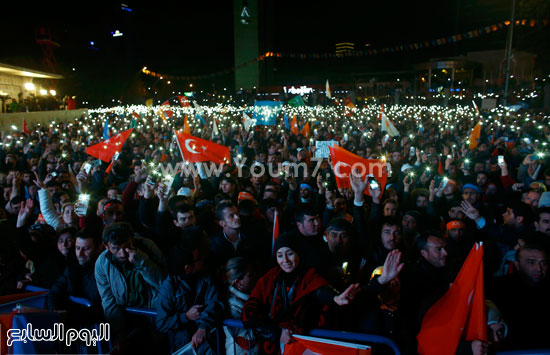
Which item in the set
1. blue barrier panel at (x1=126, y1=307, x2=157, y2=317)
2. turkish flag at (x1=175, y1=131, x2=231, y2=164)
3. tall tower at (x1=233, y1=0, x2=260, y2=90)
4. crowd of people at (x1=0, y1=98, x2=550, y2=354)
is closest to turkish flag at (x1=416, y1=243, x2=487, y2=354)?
crowd of people at (x1=0, y1=98, x2=550, y2=354)

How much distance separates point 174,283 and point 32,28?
105 ft

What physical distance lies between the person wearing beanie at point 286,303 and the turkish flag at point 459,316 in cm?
60

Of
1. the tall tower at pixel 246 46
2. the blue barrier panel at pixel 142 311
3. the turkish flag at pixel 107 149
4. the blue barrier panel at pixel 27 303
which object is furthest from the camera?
the tall tower at pixel 246 46

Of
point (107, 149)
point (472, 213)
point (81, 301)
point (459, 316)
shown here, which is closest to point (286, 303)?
point (459, 316)

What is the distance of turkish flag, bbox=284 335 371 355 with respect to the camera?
247 centimetres

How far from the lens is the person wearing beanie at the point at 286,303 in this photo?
2.65 m

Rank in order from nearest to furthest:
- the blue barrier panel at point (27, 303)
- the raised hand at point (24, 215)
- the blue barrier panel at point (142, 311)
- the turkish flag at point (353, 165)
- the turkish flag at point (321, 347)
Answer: the turkish flag at point (321, 347) → the blue barrier panel at point (27, 303) → the blue barrier panel at point (142, 311) → the raised hand at point (24, 215) → the turkish flag at point (353, 165)

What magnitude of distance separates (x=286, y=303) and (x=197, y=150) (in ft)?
17.3

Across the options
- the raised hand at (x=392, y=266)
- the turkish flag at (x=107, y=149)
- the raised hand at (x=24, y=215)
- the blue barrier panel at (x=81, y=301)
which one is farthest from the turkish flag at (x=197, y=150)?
the raised hand at (x=392, y=266)

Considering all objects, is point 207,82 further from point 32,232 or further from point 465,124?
point 32,232

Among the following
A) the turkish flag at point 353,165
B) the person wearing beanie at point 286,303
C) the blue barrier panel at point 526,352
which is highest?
the turkish flag at point 353,165

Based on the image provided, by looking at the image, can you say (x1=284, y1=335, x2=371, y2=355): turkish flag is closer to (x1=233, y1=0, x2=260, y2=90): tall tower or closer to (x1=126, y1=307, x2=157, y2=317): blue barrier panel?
(x1=126, y1=307, x2=157, y2=317): blue barrier panel

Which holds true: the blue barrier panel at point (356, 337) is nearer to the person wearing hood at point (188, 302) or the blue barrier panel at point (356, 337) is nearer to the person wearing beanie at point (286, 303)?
the person wearing beanie at point (286, 303)

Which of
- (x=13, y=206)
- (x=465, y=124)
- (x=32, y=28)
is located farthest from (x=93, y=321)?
(x=32, y=28)
